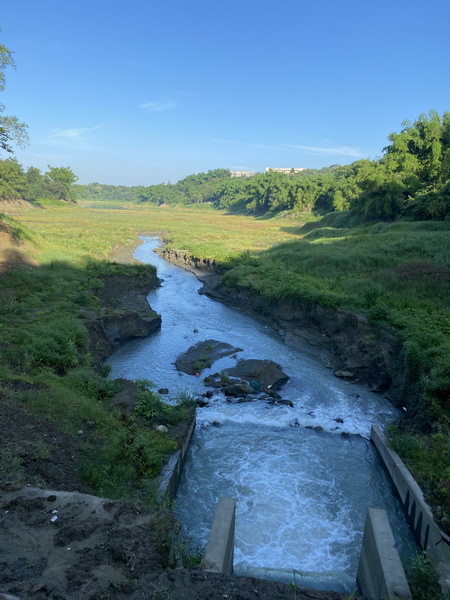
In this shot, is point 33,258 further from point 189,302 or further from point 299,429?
point 299,429

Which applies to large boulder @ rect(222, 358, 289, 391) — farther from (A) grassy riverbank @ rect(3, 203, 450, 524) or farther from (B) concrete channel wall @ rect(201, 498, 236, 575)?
(B) concrete channel wall @ rect(201, 498, 236, 575)

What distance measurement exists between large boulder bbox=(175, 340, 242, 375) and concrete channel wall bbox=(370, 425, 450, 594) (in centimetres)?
943

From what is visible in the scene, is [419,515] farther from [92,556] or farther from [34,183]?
[34,183]

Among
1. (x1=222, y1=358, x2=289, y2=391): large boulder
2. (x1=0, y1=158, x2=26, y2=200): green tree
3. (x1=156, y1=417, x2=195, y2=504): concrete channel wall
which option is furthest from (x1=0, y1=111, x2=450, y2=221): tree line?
(x1=156, y1=417, x2=195, y2=504): concrete channel wall

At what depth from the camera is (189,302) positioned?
113 ft

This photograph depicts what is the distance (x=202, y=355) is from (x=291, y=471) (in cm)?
1011

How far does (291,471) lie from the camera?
13234 millimetres

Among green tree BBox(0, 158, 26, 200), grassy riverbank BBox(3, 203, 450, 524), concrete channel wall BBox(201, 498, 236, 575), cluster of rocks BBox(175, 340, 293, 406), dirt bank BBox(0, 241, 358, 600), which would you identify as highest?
green tree BBox(0, 158, 26, 200)

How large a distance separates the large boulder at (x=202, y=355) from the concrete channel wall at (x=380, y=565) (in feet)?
39.2

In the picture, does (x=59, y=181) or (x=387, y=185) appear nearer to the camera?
(x=387, y=185)

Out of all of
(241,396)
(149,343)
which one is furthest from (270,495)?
(149,343)

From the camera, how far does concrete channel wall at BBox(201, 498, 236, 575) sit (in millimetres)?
7983

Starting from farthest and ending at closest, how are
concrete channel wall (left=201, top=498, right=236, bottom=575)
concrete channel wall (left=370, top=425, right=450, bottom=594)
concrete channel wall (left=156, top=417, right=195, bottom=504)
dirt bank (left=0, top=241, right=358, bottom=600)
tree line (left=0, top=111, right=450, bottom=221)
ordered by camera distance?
tree line (left=0, top=111, right=450, bottom=221) → concrete channel wall (left=156, top=417, right=195, bottom=504) → concrete channel wall (left=370, top=425, right=450, bottom=594) → concrete channel wall (left=201, top=498, right=236, bottom=575) → dirt bank (left=0, top=241, right=358, bottom=600)

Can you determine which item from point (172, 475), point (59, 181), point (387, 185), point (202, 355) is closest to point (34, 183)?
point (59, 181)
